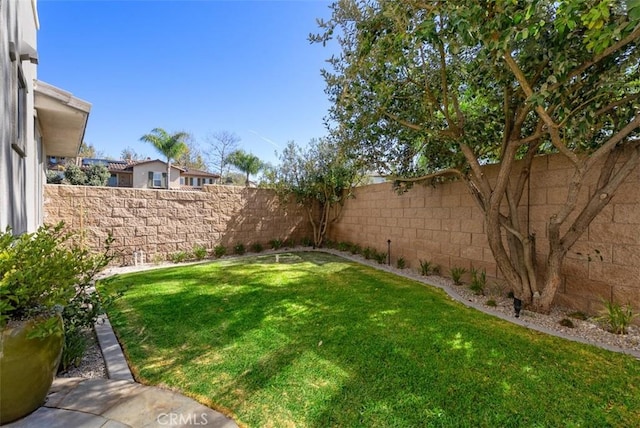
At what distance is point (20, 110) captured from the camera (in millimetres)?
4480

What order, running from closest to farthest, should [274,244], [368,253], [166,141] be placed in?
[368,253], [274,244], [166,141]

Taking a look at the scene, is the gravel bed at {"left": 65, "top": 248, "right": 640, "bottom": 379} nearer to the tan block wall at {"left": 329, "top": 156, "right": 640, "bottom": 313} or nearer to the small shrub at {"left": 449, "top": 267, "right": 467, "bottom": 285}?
the small shrub at {"left": 449, "top": 267, "right": 467, "bottom": 285}

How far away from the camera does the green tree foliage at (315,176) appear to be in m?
10.6

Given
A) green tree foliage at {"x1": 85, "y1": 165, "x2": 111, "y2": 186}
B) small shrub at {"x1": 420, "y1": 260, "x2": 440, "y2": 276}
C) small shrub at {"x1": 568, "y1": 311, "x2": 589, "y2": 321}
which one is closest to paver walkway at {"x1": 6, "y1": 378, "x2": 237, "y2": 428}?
small shrub at {"x1": 568, "y1": 311, "x2": 589, "y2": 321}

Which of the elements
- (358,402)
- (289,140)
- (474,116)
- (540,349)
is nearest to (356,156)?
(474,116)

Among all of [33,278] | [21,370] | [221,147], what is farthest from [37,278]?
[221,147]

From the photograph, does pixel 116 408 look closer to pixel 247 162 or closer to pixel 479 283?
pixel 479 283

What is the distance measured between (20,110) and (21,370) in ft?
14.4

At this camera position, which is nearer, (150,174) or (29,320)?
(29,320)

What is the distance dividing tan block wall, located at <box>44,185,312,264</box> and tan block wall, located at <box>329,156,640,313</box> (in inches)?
133

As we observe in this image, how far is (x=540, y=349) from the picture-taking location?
3334 millimetres

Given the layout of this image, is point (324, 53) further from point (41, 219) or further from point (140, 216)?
point (41, 219)

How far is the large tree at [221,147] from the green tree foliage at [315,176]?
83.3 ft

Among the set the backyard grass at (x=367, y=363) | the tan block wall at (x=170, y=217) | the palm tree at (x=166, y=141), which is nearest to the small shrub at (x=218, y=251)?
the tan block wall at (x=170, y=217)
